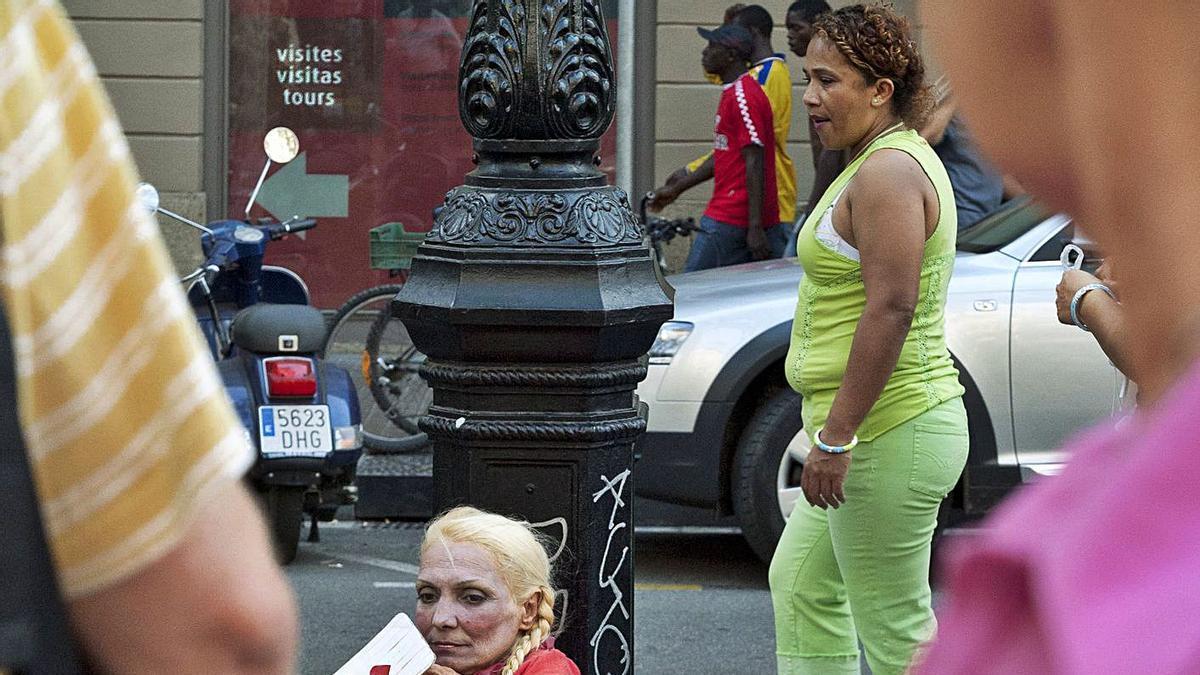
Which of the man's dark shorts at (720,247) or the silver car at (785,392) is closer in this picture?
the silver car at (785,392)

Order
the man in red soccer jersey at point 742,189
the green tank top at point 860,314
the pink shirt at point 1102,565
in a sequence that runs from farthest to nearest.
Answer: the man in red soccer jersey at point 742,189
the green tank top at point 860,314
the pink shirt at point 1102,565

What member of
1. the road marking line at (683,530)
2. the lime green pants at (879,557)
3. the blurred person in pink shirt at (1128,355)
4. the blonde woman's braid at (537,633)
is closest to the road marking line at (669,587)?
the road marking line at (683,530)

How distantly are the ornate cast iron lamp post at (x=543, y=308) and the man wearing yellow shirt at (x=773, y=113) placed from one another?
6432 millimetres

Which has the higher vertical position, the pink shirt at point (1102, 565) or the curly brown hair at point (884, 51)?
the curly brown hair at point (884, 51)

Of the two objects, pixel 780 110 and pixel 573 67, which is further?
pixel 780 110

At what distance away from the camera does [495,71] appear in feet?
12.4

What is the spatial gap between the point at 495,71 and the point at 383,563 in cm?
382

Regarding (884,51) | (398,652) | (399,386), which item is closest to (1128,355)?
(398,652)

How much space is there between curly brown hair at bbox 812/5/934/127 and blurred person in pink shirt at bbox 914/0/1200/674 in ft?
11.1

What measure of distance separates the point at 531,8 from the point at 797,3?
6501 millimetres

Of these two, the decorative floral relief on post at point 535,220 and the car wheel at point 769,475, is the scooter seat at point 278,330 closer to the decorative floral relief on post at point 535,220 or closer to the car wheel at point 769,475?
the car wheel at point 769,475

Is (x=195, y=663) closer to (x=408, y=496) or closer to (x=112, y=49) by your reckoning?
(x=408, y=496)

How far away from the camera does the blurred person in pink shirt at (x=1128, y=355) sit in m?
0.70

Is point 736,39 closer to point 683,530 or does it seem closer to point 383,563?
point 683,530
